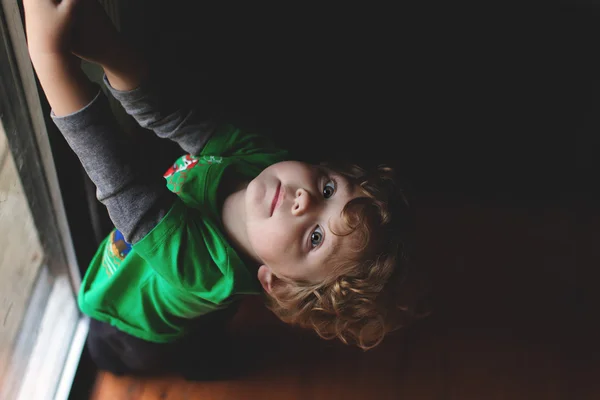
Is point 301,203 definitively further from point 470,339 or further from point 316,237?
point 470,339

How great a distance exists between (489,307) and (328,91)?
0.65 metres

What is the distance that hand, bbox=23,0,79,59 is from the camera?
58 centimetres

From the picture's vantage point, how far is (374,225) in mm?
836

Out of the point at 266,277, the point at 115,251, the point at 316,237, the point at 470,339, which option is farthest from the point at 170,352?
the point at 470,339

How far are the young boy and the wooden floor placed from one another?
11.0 inches

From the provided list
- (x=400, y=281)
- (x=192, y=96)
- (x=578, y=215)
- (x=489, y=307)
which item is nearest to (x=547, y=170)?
(x=578, y=215)

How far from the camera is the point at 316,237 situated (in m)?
0.83

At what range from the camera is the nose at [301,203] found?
0.80m

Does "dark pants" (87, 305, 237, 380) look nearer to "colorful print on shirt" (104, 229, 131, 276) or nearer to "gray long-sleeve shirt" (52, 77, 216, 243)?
"colorful print on shirt" (104, 229, 131, 276)

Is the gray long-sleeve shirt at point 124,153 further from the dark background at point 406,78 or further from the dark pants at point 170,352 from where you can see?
the dark pants at point 170,352

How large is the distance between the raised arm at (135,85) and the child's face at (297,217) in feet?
0.50

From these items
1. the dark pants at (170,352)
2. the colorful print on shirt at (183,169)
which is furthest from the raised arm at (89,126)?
the dark pants at (170,352)

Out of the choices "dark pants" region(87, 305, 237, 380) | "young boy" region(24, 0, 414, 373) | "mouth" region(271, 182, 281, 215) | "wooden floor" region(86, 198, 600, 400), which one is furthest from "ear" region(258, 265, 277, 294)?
"wooden floor" region(86, 198, 600, 400)

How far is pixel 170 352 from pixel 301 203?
0.48 metres
